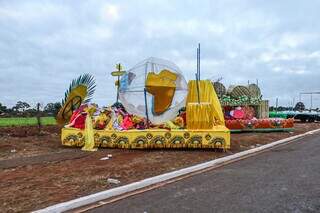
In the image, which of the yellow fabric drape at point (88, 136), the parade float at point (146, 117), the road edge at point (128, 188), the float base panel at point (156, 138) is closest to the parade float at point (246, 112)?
the parade float at point (146, 117)

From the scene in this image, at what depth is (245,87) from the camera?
112 feet

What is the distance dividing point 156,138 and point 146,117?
1.67 m

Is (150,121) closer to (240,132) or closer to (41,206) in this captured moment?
(41,206)

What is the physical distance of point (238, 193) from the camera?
291 inches

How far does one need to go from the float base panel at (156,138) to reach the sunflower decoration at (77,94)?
95.6 inches

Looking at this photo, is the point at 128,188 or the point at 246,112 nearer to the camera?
the point at 128,188

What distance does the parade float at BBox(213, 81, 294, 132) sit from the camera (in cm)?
2623

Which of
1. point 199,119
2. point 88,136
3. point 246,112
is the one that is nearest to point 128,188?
point 88,136

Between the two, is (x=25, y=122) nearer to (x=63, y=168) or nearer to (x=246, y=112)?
(x=246, y=112)

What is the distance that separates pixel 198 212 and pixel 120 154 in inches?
278

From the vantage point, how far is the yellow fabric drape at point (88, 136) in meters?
14.1

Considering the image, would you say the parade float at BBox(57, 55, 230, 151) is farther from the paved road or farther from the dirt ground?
the paved road

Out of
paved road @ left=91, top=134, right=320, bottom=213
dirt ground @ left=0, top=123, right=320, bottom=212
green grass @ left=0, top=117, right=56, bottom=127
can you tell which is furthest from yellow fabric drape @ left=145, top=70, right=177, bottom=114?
green grass @ left=0, top=117, right=56, bottom=127

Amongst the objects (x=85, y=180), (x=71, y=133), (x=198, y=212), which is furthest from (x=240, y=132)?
(x=198, y=212)
